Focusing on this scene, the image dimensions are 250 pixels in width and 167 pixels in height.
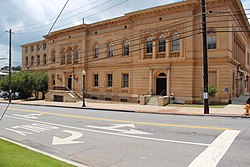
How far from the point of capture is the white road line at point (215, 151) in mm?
6504

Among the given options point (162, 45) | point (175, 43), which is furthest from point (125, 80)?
point (175, 43)

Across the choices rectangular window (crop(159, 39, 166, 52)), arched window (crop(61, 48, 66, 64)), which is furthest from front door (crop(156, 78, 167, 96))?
arched window (crop(61, 48, 66, 64))

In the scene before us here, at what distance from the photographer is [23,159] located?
6633mm

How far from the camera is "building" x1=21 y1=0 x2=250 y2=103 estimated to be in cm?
2534

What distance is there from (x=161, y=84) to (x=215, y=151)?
22.1 metres

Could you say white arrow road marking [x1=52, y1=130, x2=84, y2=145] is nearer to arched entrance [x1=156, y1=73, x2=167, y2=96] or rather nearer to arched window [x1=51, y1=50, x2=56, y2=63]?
arched entrance [x1=156, y1=73, x2=167, y2=96]

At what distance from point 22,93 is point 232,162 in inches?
1994

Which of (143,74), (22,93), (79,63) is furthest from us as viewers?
(22,93)

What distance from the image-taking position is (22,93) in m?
51.1

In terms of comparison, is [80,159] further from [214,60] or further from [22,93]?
[22,93]

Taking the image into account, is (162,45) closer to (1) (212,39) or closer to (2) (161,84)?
(2) (161,84)

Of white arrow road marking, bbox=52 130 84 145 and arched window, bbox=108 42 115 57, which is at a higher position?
arched window, bbox=108 42 115 57

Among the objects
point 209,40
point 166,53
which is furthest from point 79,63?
point 209,40

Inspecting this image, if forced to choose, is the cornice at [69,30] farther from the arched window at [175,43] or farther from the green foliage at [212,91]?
the green foliage at [212,91]
